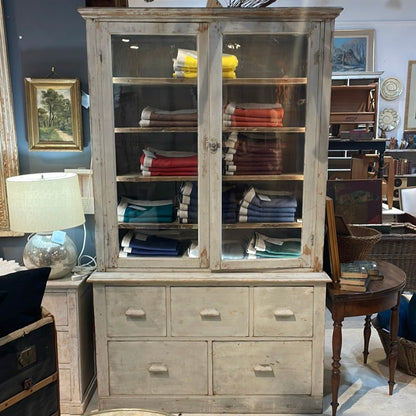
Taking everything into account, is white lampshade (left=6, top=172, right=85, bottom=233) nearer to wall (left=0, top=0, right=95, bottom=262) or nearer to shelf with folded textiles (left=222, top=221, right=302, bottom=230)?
wall (left=0, top=0, right=95, bottom=262)

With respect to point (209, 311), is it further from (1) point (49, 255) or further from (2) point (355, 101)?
(2) point (355, 101)

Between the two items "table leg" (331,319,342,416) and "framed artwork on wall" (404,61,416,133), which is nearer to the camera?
"table leg" (331,319,342,416)

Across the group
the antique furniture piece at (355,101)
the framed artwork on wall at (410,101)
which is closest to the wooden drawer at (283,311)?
the antique furniture piece at (355,101)

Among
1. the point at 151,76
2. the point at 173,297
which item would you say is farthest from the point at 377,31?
the point at 173,297

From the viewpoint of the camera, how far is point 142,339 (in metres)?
2.12

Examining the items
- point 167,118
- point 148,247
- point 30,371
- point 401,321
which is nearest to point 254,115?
point 167,118

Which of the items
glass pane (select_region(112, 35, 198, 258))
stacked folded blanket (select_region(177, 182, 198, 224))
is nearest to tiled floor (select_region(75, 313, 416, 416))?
glass pane (select_region(112, 35, 198, 258))

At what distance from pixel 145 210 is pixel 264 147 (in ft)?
2.19

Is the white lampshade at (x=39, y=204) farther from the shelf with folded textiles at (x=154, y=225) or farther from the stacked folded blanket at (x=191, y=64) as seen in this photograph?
the stacked folded blanket at (x=191, y=64)

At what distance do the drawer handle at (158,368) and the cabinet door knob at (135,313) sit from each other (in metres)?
0.26

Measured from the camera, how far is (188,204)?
210 centimetres

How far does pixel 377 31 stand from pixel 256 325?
17.4 feet

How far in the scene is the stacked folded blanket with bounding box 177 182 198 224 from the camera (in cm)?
208

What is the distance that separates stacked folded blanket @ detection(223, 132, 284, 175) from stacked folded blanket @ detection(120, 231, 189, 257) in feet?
1.45
